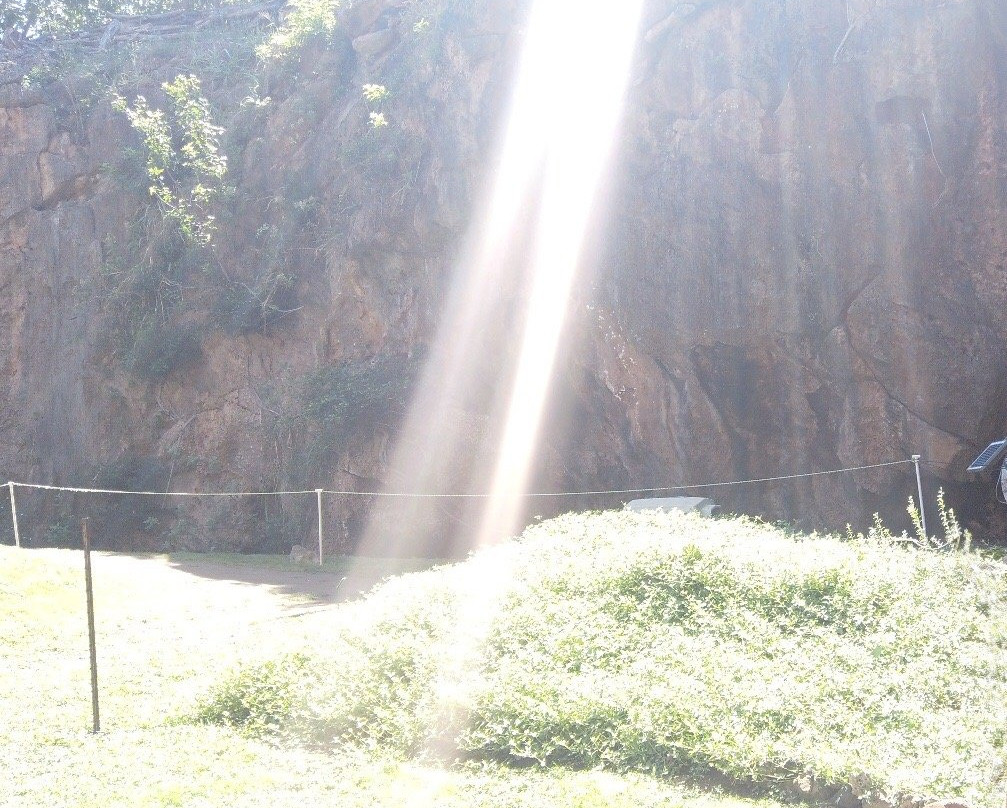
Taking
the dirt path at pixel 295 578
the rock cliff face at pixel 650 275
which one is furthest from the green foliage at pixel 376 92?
the dirt path at pixel 295 578

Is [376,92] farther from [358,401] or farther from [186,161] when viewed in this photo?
[358,401]

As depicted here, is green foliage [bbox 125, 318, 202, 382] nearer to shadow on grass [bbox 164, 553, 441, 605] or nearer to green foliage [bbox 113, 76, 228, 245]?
green foliage [bbox 113, 76, 228, 245]

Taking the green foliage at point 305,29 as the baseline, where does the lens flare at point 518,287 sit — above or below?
below

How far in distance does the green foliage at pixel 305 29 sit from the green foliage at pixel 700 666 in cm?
1687

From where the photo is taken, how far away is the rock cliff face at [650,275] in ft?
44.6

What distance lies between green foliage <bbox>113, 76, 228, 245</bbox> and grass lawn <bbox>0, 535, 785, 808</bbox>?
1165 cm

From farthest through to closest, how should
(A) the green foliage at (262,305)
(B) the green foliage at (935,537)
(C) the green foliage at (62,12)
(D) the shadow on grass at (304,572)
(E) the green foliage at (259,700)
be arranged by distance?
(C) the green foliage at (62,12) → (A) the green foliage at (262,305) → (D) the shadow on grass at (304,572) → (E) the green foliage at (259,700) → (B) the green foliage at (935,537)

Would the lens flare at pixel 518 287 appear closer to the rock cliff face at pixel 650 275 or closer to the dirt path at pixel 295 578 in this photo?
the rock cliff face at pixel 650 275

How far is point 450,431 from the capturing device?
18.2 m

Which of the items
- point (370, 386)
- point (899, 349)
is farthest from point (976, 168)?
point (370, 386)

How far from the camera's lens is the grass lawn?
505cm

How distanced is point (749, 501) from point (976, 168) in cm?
564

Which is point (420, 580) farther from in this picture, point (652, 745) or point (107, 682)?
point (652, 745)

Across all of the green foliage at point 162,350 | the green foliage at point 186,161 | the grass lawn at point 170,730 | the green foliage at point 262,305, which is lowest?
the grass lawn at point 170,730
